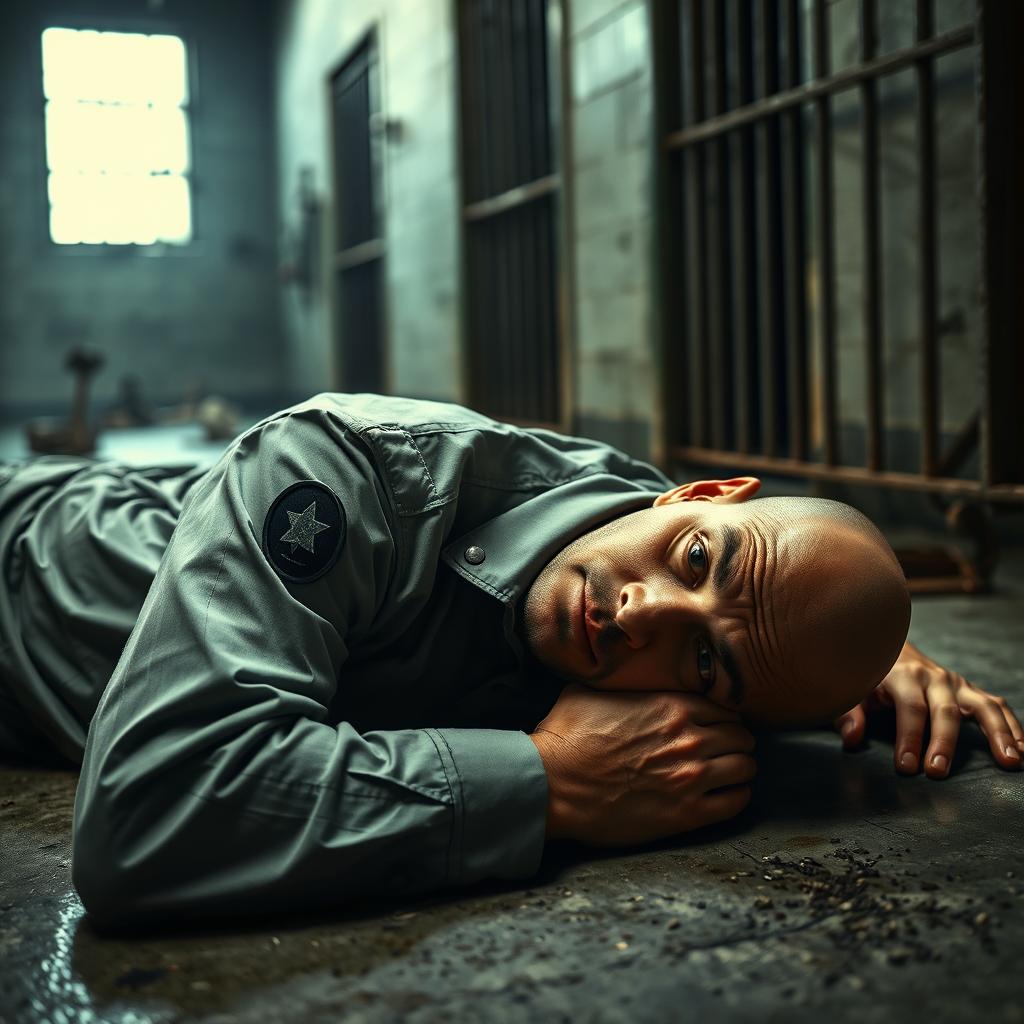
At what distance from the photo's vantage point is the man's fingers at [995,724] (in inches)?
70.2

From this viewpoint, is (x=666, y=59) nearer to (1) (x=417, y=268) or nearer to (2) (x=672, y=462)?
(2) (x=672, y=462)

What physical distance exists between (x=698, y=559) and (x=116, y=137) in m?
12.7

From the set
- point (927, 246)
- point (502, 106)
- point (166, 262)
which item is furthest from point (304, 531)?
point (166, 262)

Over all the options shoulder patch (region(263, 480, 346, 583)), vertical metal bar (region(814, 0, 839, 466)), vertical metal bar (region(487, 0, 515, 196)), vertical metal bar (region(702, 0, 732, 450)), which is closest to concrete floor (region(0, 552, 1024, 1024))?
shoulder patch (region(263, 480, 346, 583))

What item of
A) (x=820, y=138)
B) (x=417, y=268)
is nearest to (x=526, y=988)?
(x=820, y=138)

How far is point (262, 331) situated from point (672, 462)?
372 inches

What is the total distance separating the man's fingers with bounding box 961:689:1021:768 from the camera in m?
1.78

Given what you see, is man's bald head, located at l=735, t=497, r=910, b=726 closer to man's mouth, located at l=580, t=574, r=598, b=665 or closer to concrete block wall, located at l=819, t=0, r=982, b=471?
man's mouth, located at l=580, t=574, r=598, b=665

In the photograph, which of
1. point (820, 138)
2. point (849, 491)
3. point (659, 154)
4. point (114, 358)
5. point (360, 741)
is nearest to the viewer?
point (360, 741)

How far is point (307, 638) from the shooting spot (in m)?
1.44

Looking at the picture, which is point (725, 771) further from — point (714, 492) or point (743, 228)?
point (743, 228)

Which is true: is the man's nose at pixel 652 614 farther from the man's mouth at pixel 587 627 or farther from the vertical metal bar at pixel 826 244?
the vertical metal bar at pixel 826 244

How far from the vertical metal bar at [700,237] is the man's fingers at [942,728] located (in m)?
2.80

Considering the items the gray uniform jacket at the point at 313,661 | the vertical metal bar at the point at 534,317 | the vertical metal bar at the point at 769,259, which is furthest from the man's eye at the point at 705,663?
the vertical metal bar at the point at 534,317
